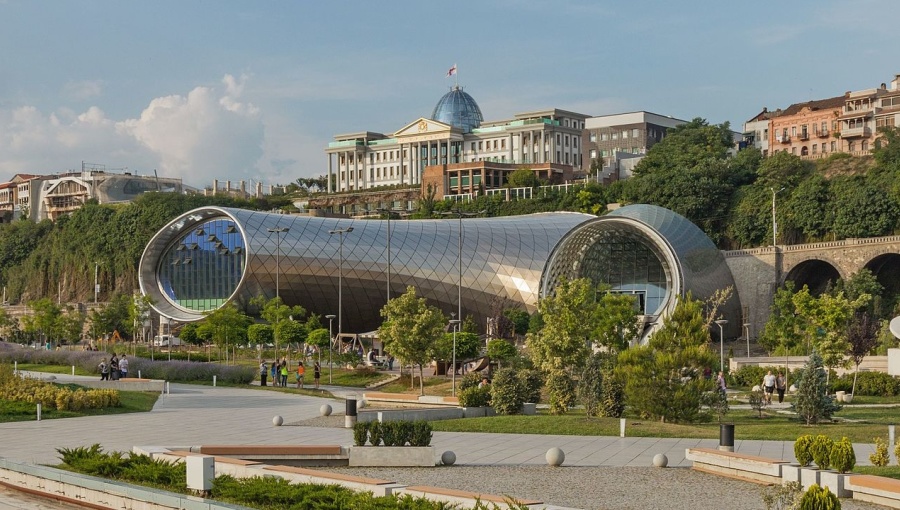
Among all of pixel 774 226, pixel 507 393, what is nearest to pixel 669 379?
pixel 507 393

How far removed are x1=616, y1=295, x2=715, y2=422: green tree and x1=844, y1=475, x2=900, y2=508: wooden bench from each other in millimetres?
12329

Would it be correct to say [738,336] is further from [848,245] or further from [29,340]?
[29,340]

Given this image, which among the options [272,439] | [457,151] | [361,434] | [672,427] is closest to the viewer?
[361,434]

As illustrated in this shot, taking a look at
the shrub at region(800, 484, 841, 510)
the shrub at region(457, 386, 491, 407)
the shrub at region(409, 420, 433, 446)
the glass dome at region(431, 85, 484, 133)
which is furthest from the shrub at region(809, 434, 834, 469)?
the glass dome at region(431, 85, 484, 133)

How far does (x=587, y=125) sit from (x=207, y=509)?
5246 inches

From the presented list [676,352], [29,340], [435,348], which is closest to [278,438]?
[676,352]

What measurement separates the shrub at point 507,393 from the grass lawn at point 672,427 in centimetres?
100

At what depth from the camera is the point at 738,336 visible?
77.1 metres

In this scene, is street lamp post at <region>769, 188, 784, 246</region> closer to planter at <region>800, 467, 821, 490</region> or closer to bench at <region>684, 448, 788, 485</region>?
bench at <region>684, 448, 788, 485</region>

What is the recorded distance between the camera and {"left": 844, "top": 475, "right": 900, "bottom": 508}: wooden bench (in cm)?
1582

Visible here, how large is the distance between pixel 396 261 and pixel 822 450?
2676 inches

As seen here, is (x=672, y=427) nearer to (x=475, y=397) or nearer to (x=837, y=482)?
(x=475, y=397)

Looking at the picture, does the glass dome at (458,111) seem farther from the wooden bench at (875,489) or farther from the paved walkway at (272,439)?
the wooden bench at (875,489)

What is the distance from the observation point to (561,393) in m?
32.2
